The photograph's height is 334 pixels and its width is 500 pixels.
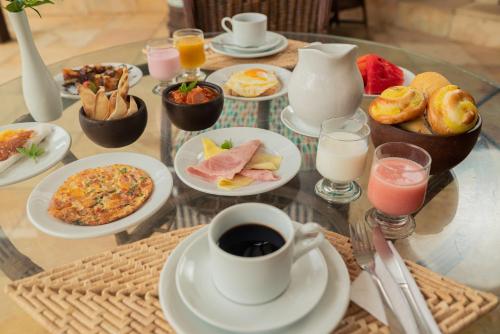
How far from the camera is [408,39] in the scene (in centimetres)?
392

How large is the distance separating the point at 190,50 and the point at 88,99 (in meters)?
0.47

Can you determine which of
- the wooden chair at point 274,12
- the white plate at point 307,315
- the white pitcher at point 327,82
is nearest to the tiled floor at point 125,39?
the wooden chair at point 274,12

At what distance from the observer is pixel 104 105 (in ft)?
3.52

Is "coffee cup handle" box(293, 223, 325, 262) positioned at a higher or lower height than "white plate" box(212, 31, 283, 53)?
higher

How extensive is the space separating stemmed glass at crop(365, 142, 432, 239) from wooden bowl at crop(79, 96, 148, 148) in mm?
600

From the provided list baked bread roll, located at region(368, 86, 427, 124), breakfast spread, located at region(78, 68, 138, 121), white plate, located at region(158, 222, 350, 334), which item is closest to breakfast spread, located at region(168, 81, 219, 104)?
breakfast spread, located at region(78, 68, 138, 121)

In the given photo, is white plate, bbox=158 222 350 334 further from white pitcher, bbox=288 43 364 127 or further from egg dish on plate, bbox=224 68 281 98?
egg dish on plate, bbox=224 68 281 98

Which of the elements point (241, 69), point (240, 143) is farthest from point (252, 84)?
point (240, 143)

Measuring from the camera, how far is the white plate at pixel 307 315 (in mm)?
586

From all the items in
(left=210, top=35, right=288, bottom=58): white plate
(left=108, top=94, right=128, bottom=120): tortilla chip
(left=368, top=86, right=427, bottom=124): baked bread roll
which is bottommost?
(left=210, top=35, right=288, bottom=58): white plate

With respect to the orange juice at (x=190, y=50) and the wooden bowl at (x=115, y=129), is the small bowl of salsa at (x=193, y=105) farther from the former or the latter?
the orange juice at (x=190, y=50)

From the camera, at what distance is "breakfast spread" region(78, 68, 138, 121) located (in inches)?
41.8

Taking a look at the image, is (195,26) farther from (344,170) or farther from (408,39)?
(408,39)

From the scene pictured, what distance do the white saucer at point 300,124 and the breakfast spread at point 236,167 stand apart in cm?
17
